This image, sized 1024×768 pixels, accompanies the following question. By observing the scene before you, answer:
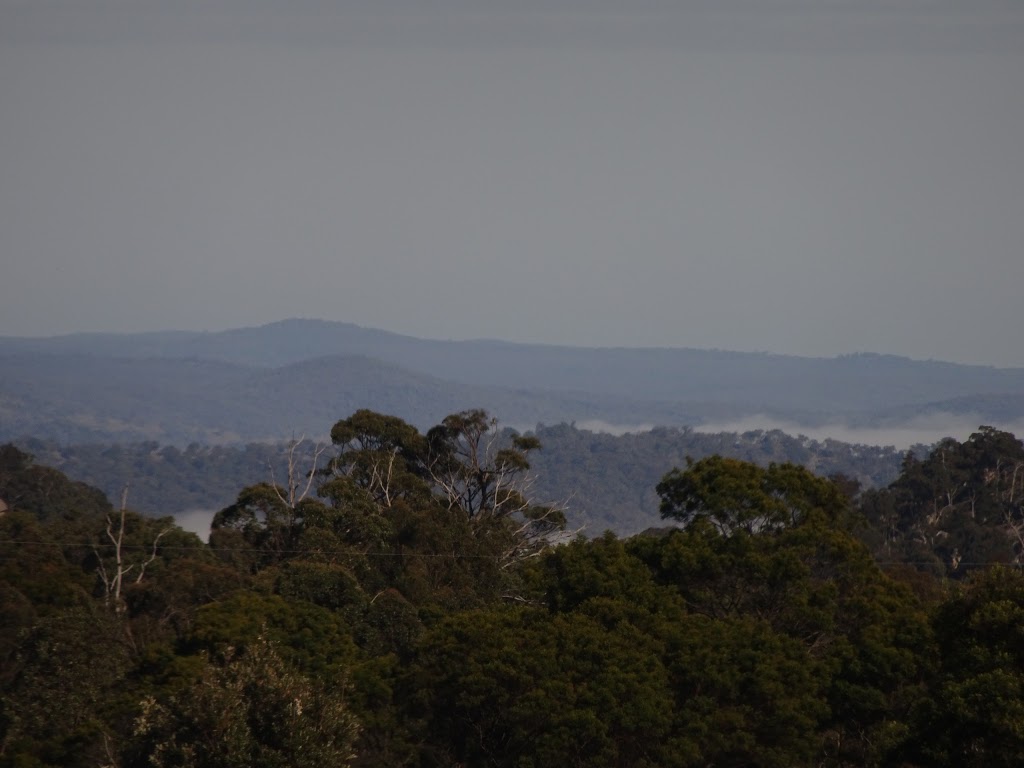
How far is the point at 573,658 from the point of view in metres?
23.3

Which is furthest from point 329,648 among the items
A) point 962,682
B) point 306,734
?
point 962,682

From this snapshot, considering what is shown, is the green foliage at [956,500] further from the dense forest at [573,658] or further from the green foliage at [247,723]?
the green foliage at [247,723]

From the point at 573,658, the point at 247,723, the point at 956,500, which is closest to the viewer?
the point at 247,723

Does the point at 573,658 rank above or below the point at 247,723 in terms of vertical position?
above

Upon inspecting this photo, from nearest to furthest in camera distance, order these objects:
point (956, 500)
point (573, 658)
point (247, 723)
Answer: point (247, 723), point (573, 658), point (956, 500)

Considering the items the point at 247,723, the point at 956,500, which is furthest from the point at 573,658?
the point at 956,500

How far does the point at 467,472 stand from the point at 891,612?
950 inches

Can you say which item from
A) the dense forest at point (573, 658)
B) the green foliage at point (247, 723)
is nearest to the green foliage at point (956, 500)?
the dense forest at point (573, 658)

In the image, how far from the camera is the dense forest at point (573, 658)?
63.4 ft

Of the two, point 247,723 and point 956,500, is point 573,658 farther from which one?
point 956,500

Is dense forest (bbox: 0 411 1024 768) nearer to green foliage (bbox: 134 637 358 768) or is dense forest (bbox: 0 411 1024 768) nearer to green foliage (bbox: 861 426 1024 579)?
green foliage (bbox: 134 637 358 768)

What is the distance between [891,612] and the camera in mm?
24922

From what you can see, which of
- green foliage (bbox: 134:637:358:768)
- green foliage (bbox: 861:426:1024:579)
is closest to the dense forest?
green foliage (bbox: 134:637:358:768)

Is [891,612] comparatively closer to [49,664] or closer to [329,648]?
[329,648]
